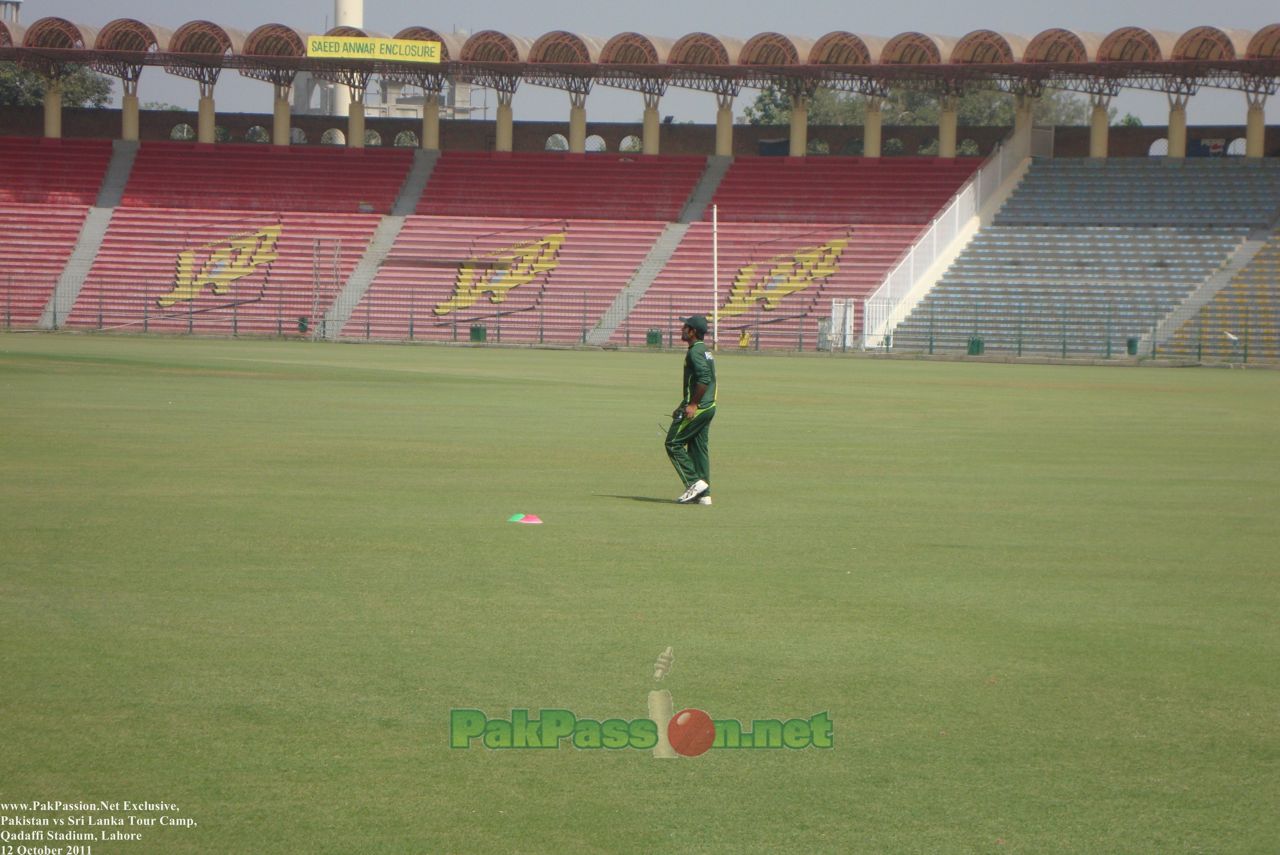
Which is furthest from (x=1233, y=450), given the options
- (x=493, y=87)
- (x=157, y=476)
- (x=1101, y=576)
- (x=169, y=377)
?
(x=493, y=87)

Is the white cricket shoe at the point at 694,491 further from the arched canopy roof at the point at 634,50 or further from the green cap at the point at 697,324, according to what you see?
the arched canopy roof at the point at 634,50

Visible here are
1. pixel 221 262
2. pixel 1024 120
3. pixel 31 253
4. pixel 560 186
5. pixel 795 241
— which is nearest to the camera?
pixel 795 241

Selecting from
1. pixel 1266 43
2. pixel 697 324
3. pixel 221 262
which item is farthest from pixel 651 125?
pixel 697 324

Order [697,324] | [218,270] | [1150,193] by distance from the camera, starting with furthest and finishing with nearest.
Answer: [218,270], [1150,193], [697,324]

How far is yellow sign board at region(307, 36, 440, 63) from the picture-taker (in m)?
63.8

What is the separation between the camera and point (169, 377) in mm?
32188

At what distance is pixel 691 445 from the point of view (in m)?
14.2

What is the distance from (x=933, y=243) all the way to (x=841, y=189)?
24.9 feet

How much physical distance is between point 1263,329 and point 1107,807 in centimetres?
4796

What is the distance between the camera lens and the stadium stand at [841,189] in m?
61.0

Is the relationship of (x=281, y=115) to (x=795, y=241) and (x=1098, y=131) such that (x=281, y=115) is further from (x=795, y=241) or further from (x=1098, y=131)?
(x=1098, y=131)

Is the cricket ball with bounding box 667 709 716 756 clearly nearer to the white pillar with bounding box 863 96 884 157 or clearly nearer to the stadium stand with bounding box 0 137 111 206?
the white pillar with bounding box 863 96 884 157

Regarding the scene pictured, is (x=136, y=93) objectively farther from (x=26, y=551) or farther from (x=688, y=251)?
(x=26, y=551)

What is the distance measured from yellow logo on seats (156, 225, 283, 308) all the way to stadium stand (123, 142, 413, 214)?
91.8 inches
